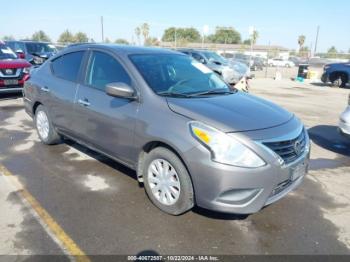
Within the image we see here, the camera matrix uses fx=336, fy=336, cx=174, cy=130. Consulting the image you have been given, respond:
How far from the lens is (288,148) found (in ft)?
10.7

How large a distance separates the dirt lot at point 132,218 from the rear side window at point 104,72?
1243 millimetres

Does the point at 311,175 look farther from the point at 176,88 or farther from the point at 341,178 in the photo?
the point at 176,88

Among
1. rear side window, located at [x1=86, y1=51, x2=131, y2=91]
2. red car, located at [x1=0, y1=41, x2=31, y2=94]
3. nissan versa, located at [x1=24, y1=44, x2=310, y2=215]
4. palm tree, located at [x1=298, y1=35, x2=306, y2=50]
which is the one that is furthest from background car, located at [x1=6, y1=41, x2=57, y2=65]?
palm tree, located at [x1=298, y1=35, x2=306, y2=50]

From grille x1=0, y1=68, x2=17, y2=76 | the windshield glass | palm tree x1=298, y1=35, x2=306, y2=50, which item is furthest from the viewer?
palm tree x1=298, y1=35, x2=306, y2=50

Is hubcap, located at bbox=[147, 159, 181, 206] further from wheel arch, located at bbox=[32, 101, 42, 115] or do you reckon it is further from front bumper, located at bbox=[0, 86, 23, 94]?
front bumper, located at bbox=[0, 86, 23, 94]

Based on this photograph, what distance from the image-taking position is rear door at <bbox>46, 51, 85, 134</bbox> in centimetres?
469

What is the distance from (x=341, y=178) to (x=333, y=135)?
2.75 metres

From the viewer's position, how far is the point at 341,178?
482 cm

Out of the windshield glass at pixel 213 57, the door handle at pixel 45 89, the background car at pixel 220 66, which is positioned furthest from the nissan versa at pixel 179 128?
the windshield glass at pixel 213 57

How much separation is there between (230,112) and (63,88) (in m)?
2.63

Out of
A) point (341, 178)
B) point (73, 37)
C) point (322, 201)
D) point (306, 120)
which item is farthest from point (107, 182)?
point (73, 37)

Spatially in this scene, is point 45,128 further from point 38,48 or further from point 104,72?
point 38,48

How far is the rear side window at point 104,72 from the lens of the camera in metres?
4.00

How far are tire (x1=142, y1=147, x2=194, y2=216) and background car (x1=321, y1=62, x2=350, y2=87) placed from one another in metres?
17.0
